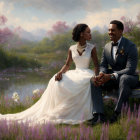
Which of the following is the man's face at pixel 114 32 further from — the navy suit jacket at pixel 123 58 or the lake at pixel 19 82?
the lake at pixel 19 82

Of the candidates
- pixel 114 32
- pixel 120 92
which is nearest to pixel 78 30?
pixel 114 32

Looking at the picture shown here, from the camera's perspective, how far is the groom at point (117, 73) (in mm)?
4488

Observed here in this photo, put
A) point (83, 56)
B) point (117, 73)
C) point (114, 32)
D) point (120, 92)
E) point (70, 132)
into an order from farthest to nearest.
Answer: point (83, 56) < point (114, 32) < point (117, 73) < point (120, 92) < point (70, 132)

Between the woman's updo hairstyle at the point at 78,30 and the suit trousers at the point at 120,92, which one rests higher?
the woman's updo hairstyle at the point at 78,30

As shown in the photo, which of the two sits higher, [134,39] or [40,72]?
[134,39]

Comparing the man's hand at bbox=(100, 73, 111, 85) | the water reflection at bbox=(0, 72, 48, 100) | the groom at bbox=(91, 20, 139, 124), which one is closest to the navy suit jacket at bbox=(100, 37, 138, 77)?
the groom at bbox=(91, 20, 139, 124)

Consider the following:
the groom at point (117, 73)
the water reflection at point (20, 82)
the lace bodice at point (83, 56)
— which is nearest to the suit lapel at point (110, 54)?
the groom at point (117, 73)

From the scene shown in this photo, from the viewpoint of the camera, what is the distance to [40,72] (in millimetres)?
12250

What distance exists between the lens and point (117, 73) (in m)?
4.70

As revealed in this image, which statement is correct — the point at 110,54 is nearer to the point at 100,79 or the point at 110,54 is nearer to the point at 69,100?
the point at 100,79

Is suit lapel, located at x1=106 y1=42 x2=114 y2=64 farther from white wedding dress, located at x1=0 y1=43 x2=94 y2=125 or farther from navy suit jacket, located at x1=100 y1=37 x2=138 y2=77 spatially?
white wedding dress, located at x1=0 y1=43 x2=94 y2=125

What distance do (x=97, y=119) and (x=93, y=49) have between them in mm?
1346

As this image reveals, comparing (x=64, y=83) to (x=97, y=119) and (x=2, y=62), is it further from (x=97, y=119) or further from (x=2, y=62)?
(x=2, y=62)

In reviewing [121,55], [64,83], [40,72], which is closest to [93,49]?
[121,55]
